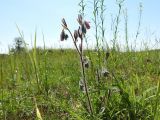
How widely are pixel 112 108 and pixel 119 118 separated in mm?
120

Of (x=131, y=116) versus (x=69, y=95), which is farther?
(x=69, y=95)

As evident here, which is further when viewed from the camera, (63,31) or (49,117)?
(49,117)

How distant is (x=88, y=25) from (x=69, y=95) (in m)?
1.82

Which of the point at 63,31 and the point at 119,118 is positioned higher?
the point at 63,31

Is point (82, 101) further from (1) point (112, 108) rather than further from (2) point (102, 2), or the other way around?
(2) point (102, 2)

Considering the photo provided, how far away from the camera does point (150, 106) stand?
9.76 feet

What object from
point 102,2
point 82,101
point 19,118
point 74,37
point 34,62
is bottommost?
point 19,118

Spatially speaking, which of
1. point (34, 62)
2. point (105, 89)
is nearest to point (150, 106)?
point (105, 89)

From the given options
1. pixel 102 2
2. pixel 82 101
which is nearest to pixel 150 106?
pixel 82 101

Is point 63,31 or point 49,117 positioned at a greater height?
point 63,31

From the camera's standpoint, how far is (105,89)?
10.2ft

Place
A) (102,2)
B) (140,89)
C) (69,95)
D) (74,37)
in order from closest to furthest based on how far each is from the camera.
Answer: (74,37) → (140,89) → (102,2) → (69,95)

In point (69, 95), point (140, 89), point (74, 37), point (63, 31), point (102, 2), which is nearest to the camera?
point (74, 37)

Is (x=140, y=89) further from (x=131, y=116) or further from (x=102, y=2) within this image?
(x=102, y=2)
